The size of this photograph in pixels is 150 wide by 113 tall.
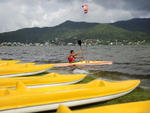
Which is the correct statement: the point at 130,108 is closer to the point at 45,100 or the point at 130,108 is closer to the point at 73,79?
the point at 45,100

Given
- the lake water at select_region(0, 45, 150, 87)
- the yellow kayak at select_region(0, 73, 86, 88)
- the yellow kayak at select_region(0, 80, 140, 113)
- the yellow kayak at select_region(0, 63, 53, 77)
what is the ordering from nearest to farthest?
the yellow kayak at select_region(0, 80, 140, 113) → the yellow kayak at select_region(0, 73, 86, 88) → the yellow kayak at select_region(0, 63, 53, 77) → the lake water at select_region(0, 45, 150, 87)

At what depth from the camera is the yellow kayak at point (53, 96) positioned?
535 centimetres

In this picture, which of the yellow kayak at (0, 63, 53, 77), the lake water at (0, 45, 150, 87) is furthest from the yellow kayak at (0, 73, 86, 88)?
the lake water at (0, 45, 150, 87)

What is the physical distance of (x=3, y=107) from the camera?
5.16 meters

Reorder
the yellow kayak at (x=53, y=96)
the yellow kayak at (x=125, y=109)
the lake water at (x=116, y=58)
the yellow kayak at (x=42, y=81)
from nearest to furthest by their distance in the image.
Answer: the yellow kayak at (x=125, y=109), the yellow kayak at (x=53, y=96), the yellow kayak at (x=42, y=81), the lake water at (x=116, y=58)

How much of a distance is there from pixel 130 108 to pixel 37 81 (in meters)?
5.26

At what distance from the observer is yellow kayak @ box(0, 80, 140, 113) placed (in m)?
5.35

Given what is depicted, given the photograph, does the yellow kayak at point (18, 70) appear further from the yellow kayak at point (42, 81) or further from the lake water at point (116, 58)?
the lake water at point (116, 58)

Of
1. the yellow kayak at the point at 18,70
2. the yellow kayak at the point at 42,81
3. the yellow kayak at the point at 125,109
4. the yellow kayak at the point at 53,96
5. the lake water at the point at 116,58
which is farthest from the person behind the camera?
the lake water at the point at 116,58

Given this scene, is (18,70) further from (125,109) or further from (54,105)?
(125,109)

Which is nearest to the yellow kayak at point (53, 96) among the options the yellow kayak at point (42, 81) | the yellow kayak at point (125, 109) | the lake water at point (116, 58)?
the yellow kayak at point (42, 81)

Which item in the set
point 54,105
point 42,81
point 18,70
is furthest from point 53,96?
point 18,70

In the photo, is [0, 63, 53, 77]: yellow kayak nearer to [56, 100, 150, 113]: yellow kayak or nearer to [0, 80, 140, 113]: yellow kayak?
[0, 80, 140, 113]: yellow kayak

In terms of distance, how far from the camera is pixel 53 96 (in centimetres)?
583
